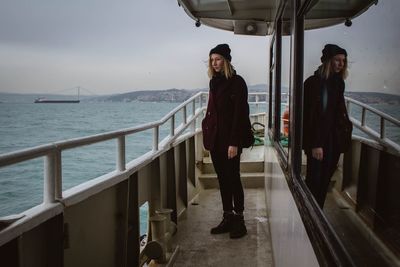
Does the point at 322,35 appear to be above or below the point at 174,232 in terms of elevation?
above

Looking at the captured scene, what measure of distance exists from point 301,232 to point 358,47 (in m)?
0.72

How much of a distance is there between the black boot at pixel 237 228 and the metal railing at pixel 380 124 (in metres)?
2.63

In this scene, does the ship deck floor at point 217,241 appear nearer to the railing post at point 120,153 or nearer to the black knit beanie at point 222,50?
the railing post at point 120,153

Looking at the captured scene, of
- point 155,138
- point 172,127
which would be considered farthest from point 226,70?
point 172,127

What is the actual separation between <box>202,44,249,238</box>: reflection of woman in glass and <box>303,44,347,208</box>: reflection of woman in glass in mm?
1543

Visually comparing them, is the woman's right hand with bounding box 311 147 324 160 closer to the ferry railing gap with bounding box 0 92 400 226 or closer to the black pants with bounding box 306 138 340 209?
the black pants with bounding box 306 138 340 209

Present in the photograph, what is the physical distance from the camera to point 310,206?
4.33 feet

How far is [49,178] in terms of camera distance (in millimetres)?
1782

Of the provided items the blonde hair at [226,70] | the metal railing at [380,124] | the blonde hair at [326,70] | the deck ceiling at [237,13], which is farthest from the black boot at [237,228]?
the metal railing at [380,124]

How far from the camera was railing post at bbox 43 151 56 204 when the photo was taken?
1.75 meters

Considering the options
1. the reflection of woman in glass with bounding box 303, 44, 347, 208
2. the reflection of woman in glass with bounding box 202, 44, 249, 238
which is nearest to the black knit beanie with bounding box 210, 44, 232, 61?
the reflection of woman in glass with bounding box 202, 44, 249, 238

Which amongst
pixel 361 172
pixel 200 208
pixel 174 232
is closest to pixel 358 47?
pixel 361 172

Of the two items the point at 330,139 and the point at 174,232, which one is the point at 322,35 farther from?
the point at 174,232

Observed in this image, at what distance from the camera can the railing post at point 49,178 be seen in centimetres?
175
